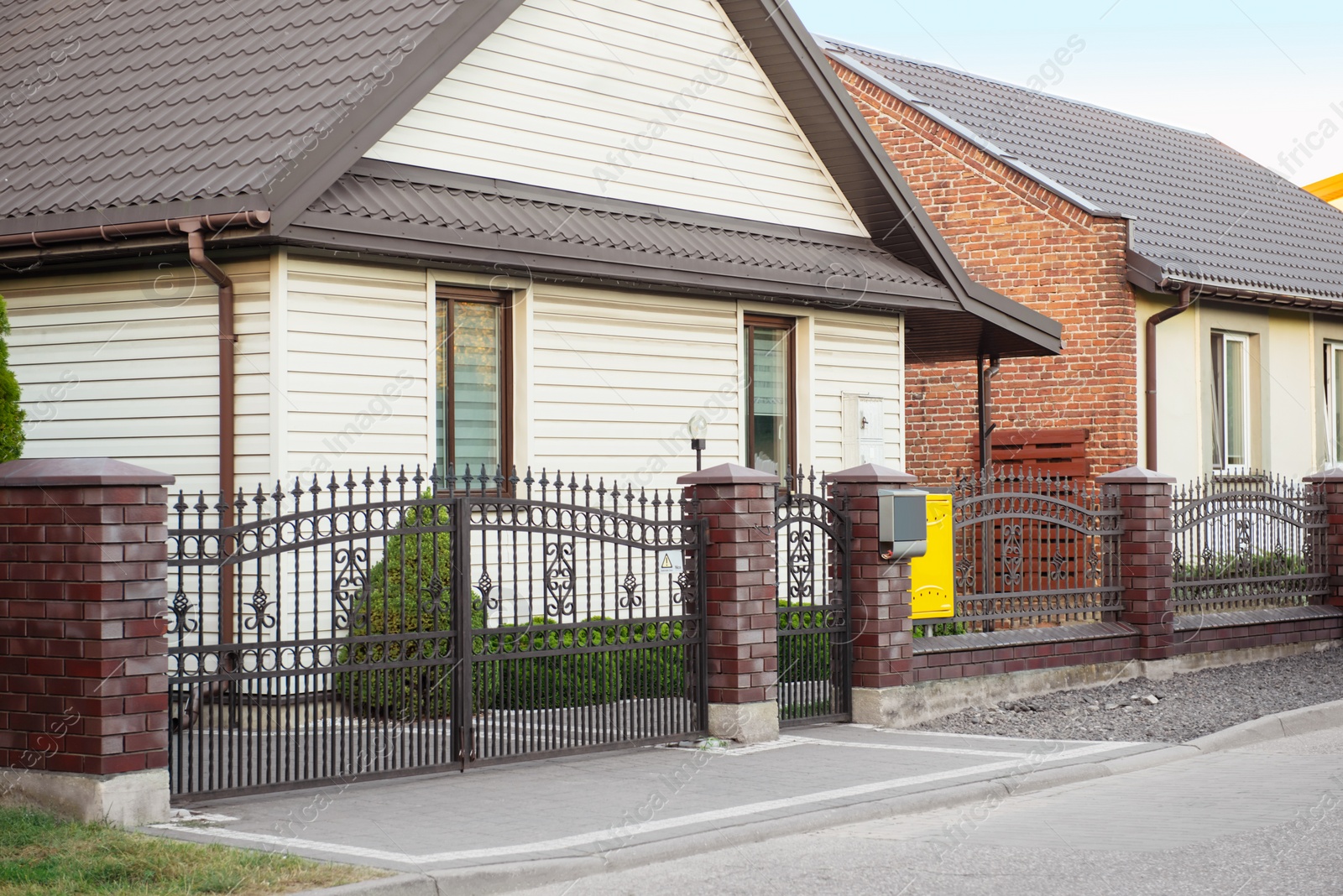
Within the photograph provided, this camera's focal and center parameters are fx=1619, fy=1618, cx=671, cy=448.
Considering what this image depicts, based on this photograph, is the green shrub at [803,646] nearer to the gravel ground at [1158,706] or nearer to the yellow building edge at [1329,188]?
the gravel ground at [1158,706]

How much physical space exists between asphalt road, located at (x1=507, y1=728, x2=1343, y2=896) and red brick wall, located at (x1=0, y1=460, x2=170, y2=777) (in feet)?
7.43

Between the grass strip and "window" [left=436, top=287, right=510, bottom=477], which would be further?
"window" [left=436, top=287, right=510, bottom=477]

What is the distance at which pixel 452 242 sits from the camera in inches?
456

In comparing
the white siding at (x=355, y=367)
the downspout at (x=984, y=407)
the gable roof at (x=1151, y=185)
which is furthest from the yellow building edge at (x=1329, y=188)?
the white siding at (x=355, y=367)

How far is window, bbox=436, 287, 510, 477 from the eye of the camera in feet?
41.0

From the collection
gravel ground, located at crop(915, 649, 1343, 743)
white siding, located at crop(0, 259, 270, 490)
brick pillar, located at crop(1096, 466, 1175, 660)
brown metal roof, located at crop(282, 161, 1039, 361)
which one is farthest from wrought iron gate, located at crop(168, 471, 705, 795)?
brick pillar, located at crop(1096, 466, 1175, 660)

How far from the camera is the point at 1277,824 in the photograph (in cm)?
800

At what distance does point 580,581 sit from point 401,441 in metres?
2.37

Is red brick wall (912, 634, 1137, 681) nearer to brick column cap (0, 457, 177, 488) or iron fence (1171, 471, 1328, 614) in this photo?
iron fence (1171, 471, 1328, 614)

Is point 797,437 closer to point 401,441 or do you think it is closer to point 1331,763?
point 401,441

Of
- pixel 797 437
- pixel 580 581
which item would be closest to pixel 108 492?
pixel 580 581

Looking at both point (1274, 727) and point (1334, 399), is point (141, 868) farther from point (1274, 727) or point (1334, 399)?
point (1334, 399)

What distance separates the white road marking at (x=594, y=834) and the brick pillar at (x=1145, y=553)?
17.4 ft

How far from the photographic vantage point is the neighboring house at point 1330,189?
32.8m
